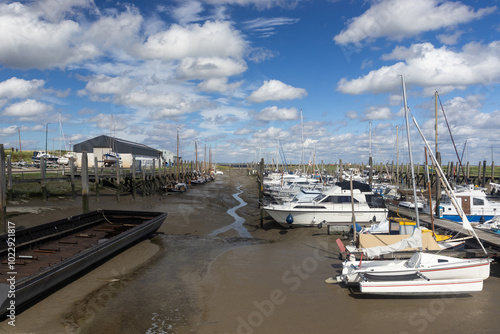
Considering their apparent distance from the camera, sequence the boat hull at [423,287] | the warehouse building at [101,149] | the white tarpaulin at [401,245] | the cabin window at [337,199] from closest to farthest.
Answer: the boat hull at [423,287] → the white tarpaulin at [401,245] → the cabin window at [337,199] → the warehouse building at [101,149]

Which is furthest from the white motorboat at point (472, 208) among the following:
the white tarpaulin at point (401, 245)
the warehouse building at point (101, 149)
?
the warehouse building at point (101, 149)

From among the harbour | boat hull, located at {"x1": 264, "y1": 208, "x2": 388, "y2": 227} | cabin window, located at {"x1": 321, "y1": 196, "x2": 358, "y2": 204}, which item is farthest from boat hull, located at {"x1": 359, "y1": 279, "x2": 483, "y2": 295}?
cabin window, located at {"x1": 321, "y1": 196, "x2": 358, "y2": 204}

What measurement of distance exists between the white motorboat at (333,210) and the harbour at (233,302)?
15.6 feet

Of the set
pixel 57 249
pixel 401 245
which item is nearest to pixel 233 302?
pixel 401 245

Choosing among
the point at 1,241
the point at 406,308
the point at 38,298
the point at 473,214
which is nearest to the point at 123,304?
the point at 38,298

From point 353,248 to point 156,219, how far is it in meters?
8.78

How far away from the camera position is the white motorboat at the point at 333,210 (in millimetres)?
18875

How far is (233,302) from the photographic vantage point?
9.15 m

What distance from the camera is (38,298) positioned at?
8.82 m

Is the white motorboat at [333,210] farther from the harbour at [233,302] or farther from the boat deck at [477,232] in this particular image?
the harbour at [233,302]

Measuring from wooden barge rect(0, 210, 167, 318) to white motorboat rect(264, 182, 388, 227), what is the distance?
6.63m

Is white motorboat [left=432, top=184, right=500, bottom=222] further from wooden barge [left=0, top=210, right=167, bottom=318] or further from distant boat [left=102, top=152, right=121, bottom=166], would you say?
distant boat [left=102, top=152, right=121, bottom=166]

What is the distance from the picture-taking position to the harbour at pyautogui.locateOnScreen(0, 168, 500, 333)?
787 centimetres

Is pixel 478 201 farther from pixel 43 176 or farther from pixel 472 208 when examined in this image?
pixel 43 176
